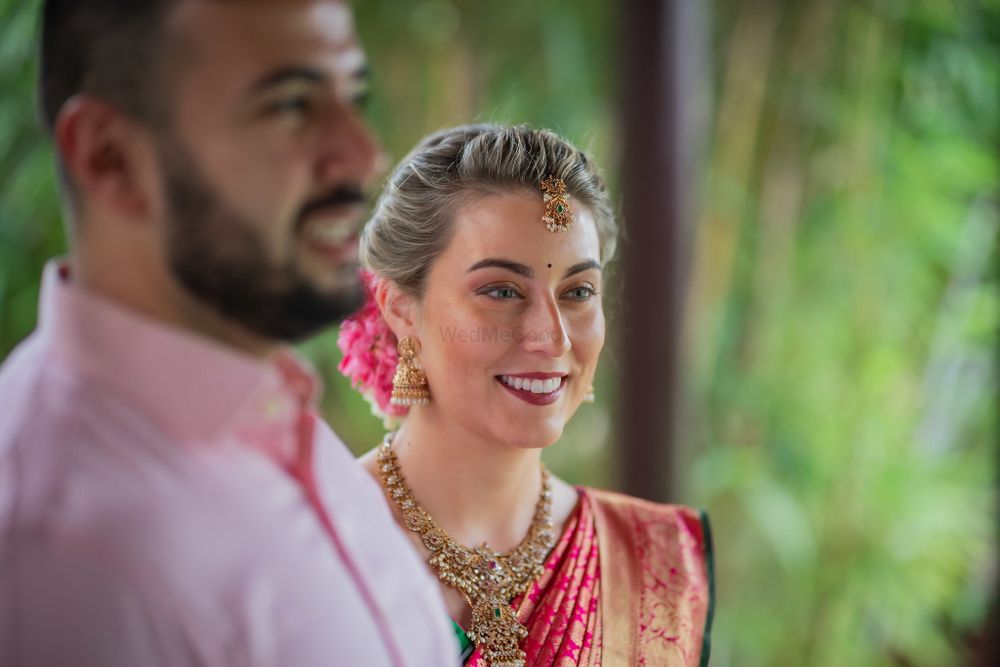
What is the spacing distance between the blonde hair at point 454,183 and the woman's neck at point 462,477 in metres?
0.14

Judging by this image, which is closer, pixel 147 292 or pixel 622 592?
pixel 147 292

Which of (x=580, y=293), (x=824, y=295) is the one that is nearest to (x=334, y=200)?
(x=580, y=293)

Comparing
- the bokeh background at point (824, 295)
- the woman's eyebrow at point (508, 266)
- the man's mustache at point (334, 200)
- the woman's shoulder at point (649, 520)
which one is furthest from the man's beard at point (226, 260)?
the bokeh background at point (824, 295)

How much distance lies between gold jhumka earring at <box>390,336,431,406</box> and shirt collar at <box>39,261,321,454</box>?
0.94 feet

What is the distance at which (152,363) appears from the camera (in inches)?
23.8

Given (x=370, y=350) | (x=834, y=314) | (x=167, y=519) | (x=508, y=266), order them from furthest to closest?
(x=834, y=314)
(x=370, y=350)
(x=508, y=266)
(x=167, y=519)

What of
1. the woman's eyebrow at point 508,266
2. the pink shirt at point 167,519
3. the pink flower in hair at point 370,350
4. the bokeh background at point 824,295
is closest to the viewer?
the pink shirt at point 167,519

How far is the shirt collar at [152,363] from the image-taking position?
60 centimetres

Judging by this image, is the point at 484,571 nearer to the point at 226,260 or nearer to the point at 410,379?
the point at 410,379

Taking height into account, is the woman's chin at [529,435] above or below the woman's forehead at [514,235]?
below

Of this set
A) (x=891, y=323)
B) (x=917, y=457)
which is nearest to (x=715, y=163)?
(x=891, y=323)

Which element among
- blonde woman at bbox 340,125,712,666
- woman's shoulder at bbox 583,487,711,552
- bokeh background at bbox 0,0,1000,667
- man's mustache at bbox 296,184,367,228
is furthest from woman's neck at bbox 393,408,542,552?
bokeh background at bbox 0,0,1000,667

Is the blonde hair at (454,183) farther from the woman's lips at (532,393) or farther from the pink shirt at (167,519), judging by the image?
the pink shirt at (167,519)

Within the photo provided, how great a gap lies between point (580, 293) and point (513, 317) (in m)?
0.07
